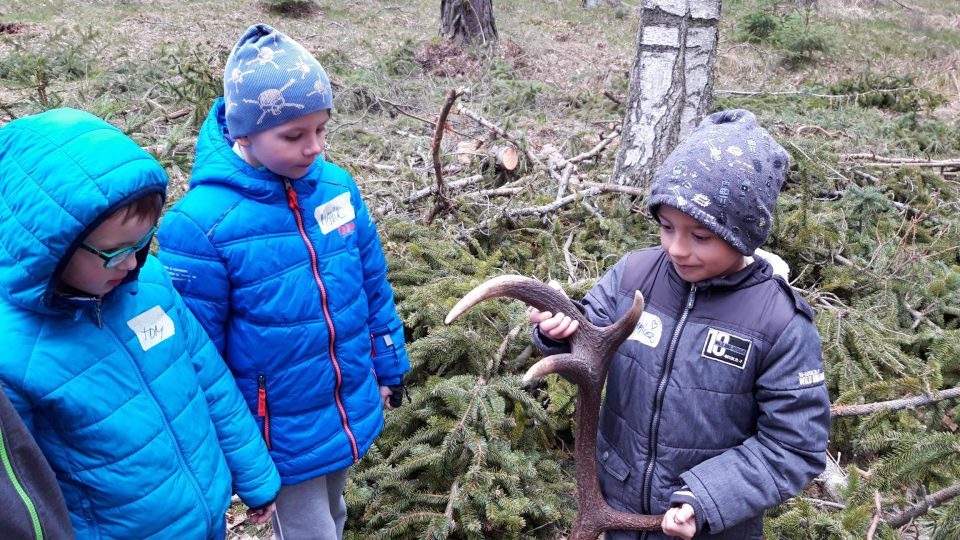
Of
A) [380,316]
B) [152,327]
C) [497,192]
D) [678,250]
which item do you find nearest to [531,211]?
[497,192]

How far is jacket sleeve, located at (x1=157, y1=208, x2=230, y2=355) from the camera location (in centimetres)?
188

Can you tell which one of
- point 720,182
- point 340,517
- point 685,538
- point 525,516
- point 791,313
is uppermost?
point 720,182

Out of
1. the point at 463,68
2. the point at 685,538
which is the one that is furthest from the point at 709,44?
the point at 463,68

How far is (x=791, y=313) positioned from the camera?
1688mm

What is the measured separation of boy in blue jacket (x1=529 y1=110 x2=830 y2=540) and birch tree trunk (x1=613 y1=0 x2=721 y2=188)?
9.18 ft

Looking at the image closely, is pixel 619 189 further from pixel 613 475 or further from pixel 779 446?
pixel 779 446

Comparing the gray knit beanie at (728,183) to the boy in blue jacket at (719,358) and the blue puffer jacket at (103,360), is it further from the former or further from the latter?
the blue puffer jacket at (103,360)

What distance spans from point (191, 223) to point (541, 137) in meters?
5.77

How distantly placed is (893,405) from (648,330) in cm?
144

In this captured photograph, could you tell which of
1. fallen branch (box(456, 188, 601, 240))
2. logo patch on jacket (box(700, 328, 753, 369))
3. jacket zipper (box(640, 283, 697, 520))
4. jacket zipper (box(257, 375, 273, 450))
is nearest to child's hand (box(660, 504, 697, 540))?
jacket zipper (box(640, 283, 697, 520))

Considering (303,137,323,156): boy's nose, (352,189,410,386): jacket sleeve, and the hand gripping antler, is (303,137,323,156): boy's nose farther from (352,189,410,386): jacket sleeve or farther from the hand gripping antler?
the hand gripping antler

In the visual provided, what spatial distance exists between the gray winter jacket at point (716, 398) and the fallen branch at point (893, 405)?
1086 millimetres

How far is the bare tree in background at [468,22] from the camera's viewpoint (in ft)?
36.2

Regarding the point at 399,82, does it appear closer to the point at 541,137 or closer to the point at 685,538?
the point at 541,137
